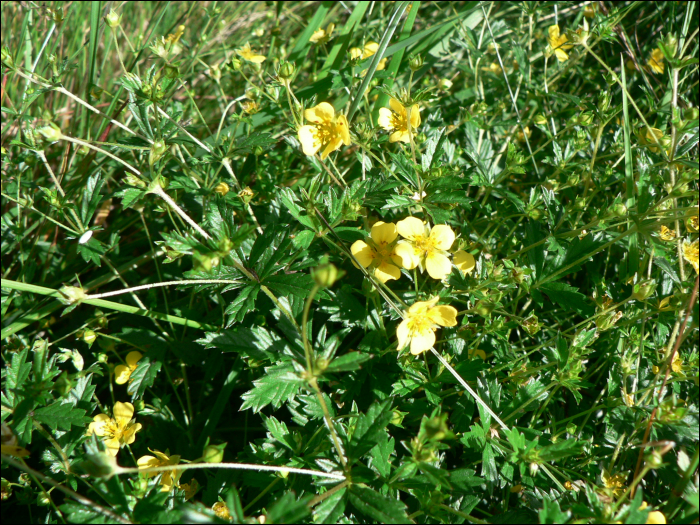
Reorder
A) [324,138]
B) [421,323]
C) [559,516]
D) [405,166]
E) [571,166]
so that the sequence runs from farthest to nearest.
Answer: [571,166] → [405,166] → [324,138] → [421,323] → [559,516]

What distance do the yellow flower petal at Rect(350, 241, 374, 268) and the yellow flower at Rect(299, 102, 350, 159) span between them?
284mm

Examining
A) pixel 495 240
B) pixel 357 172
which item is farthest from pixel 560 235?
pixel 357 172

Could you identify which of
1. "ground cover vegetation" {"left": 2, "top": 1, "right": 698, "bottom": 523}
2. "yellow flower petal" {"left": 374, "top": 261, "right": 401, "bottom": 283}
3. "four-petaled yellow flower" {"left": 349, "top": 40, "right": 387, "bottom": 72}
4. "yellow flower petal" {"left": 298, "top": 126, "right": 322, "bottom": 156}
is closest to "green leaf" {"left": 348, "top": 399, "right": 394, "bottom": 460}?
"ground cover vegetation" {"left": 2, "top": 1, "right": 698, "bottom": 523}

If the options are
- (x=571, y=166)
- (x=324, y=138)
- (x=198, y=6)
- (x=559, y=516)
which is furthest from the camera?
(x=198, y=6)

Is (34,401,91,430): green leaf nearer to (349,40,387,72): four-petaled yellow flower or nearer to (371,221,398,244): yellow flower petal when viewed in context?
(371,221,398,244): yellow flower petal

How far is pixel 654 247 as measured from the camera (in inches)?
59.0

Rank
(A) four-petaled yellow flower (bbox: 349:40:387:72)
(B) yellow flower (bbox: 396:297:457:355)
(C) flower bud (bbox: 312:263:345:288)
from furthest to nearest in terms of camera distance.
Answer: (A) four-petaled yellow flower (bbox: 349:40:387:72) < (B) yellow flower (bbox: 396:297:457:355) < (C) flower bud (bbox: 312:263:345:288)

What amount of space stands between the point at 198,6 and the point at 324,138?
227 cm

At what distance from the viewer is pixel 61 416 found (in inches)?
60.4

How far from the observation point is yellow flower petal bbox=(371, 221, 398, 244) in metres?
1.64

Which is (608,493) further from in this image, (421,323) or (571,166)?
(571,166)

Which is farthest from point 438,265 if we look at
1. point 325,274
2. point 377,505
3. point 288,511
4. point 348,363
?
point 288,511

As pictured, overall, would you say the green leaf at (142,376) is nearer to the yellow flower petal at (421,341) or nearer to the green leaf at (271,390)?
the green leaf at (271,390)

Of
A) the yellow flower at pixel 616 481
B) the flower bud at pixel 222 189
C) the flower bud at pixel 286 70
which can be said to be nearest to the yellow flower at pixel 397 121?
the flower bud at pixel 286 70
